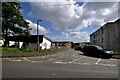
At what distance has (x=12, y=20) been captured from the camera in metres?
41.2

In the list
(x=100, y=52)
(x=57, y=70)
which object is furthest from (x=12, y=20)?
(x=57, y=70)

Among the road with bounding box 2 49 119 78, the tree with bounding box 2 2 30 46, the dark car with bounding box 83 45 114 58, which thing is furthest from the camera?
the tree with bounding box 2 2 30 46

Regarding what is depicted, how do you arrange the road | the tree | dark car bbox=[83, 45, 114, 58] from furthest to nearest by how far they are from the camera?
the tree, dark car bbox=[83, 45, 114, 58], the road

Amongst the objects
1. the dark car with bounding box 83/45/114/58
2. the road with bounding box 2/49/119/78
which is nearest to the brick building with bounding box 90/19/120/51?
the dark car with bounding box 83/45/114/58

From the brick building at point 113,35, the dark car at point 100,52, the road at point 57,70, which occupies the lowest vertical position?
the road at point 57,70

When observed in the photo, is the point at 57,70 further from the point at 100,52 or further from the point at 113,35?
the point at 113,35

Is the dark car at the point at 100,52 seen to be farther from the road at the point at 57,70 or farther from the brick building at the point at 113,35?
the brick building at the point at 113,35

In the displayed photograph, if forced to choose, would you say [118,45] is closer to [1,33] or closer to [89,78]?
[1,33]

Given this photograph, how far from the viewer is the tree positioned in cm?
4072

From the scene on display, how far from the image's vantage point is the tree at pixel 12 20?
40.7 m

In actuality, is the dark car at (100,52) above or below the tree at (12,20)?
below

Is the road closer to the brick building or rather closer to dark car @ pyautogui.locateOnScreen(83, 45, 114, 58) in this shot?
dark car @ pyautogui.locateOnScreen(83, 45, 114, 58)

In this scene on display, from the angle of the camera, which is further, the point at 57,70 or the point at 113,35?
the point at 113,35

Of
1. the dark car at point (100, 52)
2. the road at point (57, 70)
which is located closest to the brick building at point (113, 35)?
the dark car at point (100, 52)
